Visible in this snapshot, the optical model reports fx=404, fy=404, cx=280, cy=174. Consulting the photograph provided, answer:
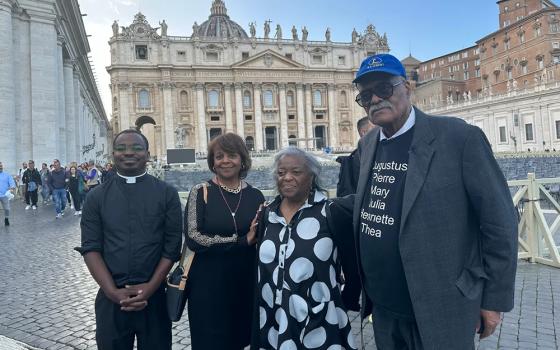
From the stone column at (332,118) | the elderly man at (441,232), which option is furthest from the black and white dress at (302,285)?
the stone column at (332,118)

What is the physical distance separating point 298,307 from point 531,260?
5.47m

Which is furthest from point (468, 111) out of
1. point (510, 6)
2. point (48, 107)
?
point (48, 107)

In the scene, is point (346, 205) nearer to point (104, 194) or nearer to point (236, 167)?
point (236, 167)

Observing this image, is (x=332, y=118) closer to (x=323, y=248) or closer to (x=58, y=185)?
(x=58, y=185)

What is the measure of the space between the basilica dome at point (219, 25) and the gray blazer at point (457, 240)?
65.3 meters

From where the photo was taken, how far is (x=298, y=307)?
223 cm

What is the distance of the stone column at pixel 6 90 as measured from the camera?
47.0ft

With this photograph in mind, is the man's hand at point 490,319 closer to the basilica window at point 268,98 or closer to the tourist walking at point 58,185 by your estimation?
the tourist walking at point 58,185

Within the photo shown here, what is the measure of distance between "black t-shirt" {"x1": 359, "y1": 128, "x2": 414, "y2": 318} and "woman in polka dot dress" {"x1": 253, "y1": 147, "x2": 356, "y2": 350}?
249 mm

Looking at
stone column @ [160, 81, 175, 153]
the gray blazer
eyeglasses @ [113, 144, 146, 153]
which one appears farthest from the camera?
stone column @ [160, 81, 175, 153]

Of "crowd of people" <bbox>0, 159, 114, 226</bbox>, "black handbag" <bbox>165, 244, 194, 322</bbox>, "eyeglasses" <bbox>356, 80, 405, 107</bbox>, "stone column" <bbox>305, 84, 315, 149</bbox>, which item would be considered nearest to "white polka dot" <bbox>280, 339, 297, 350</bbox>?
"black handbag" <bbox>165, 244, 194, 322</bbox>

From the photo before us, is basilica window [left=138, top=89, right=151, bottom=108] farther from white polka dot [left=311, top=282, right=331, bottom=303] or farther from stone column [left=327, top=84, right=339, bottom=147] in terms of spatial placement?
white polka dot [left=311, top=282, right=331, bottom=303]

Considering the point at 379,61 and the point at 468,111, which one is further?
the point at 468,111

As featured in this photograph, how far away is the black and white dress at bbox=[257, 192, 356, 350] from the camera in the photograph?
225cm
